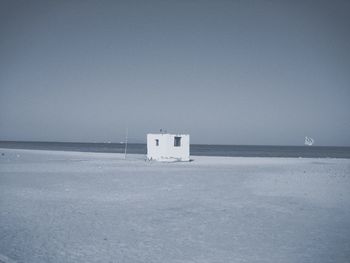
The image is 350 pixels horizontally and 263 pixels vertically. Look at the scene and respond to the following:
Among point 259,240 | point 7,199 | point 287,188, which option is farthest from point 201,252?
point 287,188

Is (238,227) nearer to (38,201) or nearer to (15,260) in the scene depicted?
(15,260)

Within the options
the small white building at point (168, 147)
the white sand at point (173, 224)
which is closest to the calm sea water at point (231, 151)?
the small white building at point (168, 147)

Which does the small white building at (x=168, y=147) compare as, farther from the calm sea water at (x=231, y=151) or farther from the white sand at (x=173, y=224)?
the calm sea water at (x=231, y=151)

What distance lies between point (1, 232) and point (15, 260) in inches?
102

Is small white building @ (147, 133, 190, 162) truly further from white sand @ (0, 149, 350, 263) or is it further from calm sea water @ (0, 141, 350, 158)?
calm sea water @ (0, 141, 350, 158)

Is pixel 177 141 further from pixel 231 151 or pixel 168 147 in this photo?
pixel 231 151

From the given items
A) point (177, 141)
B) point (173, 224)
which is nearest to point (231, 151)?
point (177, 141)

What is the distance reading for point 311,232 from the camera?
9938 mm

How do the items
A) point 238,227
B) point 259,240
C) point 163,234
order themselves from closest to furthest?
1. point 259,240
2. point 163,234
3. point 238,227

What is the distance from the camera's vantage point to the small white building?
3997cm

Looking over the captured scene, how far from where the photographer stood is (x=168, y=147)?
40.0 m

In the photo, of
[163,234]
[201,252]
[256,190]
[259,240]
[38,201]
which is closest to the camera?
[201,252]

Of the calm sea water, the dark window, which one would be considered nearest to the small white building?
the dark window

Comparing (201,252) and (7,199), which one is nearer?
(201,252)
